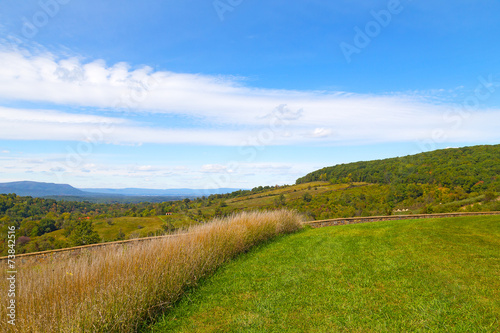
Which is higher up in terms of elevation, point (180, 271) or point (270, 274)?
point (180, 271)

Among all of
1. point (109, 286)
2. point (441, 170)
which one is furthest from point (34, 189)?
point (441, 170)

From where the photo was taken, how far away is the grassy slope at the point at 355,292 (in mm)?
3414

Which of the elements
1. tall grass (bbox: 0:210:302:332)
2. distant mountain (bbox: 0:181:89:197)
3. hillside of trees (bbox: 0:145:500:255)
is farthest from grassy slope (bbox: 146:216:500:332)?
distant mountain (bbox: 0:181:89:197)

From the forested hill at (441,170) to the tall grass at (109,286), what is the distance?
40248mm

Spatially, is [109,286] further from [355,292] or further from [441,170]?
[441,170]

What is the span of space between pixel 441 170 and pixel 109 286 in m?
48.7

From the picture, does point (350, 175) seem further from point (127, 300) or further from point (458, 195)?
point (127, 300)

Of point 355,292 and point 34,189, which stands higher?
point 34,189

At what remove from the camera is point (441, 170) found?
4128 cm

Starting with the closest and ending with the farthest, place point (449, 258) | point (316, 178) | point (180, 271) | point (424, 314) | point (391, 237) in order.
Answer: point (424, 314), point (180, 271), point (449, 258), point (391, 237), point (316, 178)

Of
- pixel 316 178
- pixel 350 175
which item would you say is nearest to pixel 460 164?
pixel 350 175

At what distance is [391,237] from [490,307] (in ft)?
17.1

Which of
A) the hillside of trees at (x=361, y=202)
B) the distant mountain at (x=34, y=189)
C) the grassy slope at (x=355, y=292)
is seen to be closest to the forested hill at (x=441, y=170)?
the hillside of trees at (x=361, y=202)

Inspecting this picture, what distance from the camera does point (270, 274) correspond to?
560 cm
